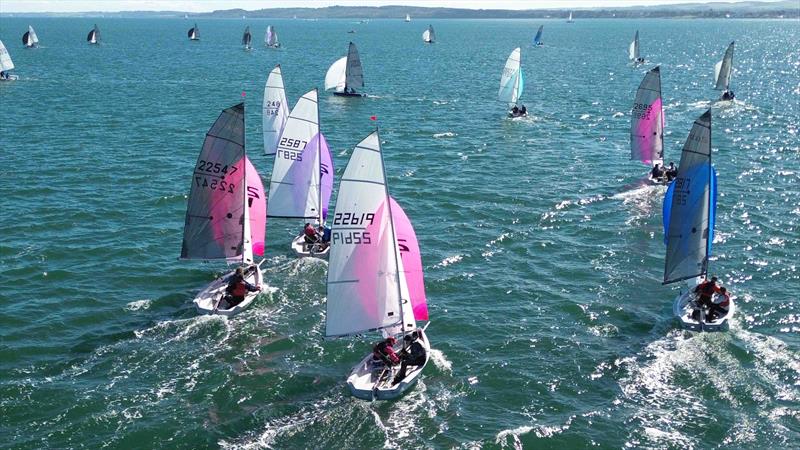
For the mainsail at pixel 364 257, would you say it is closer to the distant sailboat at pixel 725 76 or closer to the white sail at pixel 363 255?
the white sail at pixel 363 255

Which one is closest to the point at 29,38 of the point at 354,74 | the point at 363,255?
the point at 354,74

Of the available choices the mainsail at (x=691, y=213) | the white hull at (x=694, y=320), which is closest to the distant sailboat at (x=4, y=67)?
the mainsail at (x=691, y=213)

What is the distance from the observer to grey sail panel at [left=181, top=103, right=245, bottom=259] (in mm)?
37094

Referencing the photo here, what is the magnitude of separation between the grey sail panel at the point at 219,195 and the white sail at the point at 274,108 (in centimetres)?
1775

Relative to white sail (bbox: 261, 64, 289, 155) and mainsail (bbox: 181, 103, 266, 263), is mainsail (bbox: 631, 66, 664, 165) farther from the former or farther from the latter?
mainsail (bbox: 181, 103, 266, 263)

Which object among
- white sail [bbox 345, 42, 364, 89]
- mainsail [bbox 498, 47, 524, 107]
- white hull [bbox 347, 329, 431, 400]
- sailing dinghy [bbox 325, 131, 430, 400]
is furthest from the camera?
white sail [bbox 345, 42, 364, 89]

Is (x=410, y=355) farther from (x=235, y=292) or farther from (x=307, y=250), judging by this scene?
(x=307, y=250)

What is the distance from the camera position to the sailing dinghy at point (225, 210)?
121 feet

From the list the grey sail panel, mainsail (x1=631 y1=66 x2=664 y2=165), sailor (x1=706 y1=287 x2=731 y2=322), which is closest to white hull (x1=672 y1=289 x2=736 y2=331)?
sailor (x1=706 y1=287 x2=731 y2=322)

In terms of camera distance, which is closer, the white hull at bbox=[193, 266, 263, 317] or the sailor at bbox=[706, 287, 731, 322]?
the sailor at bbox=[706, 287, 731, 322]

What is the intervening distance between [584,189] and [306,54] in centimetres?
13427

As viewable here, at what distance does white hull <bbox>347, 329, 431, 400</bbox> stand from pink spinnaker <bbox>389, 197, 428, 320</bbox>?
2.74 metres

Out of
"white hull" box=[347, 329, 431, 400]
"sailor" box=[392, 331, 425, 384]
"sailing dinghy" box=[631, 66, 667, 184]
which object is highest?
"sailing dinghy" box=[631, 66, 667, 184]

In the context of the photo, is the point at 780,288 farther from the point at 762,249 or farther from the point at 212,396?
the point at 212,396
